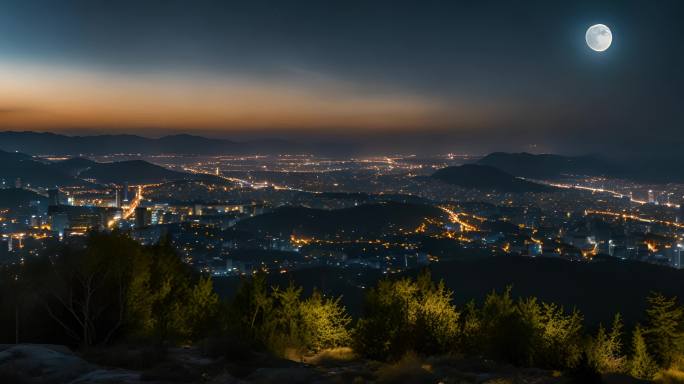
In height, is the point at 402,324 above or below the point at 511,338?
above

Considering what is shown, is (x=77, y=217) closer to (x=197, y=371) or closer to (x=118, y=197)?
(x=118, y=197)

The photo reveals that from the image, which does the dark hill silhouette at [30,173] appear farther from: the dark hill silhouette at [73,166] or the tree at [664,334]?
the tree at [664,334]

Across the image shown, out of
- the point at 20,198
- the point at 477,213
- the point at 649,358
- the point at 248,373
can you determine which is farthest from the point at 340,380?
the point at 477,213

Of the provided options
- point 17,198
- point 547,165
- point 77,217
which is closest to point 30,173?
point 17,198

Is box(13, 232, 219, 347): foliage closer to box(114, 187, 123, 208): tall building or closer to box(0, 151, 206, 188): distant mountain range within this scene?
box(114, 187, 123, 208): tall building

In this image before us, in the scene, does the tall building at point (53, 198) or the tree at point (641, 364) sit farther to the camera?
the tall building at point (53, 198)

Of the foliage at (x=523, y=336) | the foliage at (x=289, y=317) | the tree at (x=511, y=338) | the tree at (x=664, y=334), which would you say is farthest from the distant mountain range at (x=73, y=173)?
the tree at (x=664, y=334)

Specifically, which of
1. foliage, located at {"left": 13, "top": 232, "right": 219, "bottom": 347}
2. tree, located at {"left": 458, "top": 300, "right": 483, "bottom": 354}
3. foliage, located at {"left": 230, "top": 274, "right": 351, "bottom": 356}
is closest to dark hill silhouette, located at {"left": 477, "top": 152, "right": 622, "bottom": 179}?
tree, located at {"left": 458, "top": 300, "right": 483, "bottom": 354}
